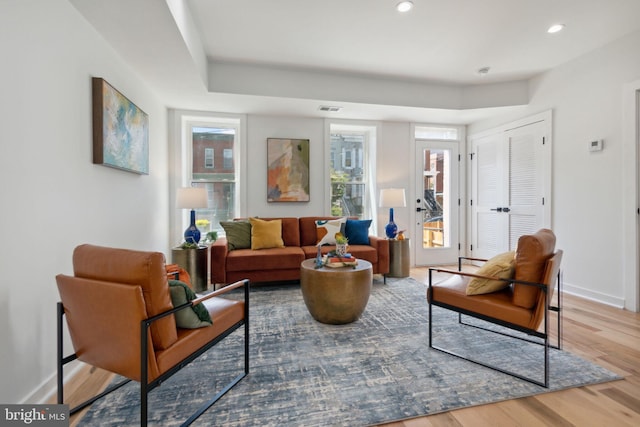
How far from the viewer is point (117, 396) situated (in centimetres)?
173

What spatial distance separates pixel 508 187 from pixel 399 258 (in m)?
1.99

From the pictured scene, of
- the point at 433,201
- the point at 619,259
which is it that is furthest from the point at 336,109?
the point at 619,259

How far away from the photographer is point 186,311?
1541mm

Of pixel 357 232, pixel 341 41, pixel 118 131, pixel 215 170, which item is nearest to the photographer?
pixel 118 131

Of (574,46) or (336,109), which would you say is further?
(336,109)

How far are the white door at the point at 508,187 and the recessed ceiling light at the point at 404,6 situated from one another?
262cm

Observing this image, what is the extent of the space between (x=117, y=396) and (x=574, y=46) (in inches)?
205

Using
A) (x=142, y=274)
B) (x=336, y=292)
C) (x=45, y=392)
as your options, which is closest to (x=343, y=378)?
(x=336, y=292)

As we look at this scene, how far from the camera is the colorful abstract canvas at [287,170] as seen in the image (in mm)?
4602

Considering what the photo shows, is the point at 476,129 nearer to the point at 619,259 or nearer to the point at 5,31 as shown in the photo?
the point at 619,259

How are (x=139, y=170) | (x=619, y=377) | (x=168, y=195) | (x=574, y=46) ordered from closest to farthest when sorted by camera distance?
(x=619, y=377), (x=139, y=170), (x=574, y=46), (x=168, y=195)

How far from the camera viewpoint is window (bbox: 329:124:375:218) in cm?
505

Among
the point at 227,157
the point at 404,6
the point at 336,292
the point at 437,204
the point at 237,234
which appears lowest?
the point at 336,292

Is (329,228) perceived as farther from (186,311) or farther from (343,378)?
(186,311)
